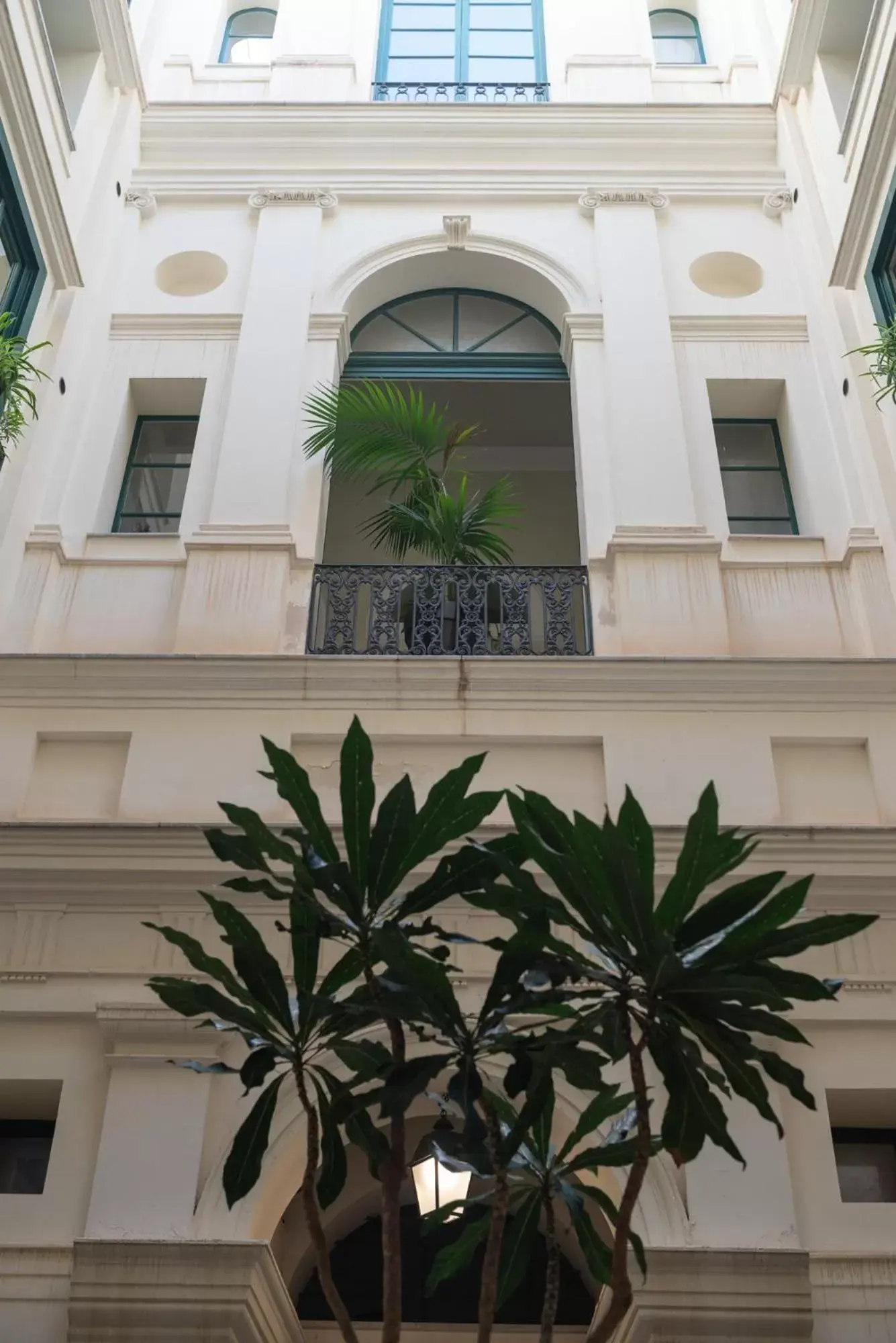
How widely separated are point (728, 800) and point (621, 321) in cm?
413

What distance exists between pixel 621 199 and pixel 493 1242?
8.78m

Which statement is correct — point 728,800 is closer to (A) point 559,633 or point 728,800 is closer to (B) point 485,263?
(A) point 559,633

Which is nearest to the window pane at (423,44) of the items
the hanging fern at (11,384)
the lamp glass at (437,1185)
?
the hanging fern at (11,384)

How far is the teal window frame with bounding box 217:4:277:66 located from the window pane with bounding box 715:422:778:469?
6.26 meters

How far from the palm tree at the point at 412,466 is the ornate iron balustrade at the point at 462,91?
14.7 ft

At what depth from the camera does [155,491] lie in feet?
31.0

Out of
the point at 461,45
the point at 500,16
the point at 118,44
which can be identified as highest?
the point at 500,16

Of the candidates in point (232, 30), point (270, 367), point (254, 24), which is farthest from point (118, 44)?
point (270, 367)

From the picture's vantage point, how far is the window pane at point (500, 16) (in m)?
12.8

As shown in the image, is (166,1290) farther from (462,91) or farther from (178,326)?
(462,91)

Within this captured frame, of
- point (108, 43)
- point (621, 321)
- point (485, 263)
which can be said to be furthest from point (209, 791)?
point (108, 43)

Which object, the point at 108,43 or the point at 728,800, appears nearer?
the point at 728,800

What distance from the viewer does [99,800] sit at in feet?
23.4

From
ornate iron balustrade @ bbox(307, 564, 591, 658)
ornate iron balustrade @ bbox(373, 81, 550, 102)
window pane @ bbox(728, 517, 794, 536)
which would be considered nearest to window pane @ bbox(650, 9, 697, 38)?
ornate iron balustrade @ bbox(373, 81, 550, 102)
